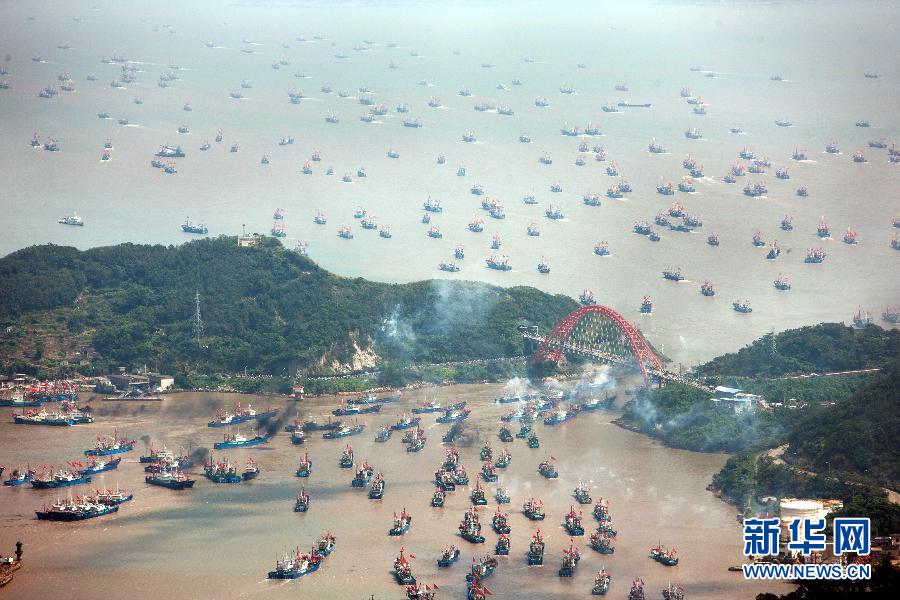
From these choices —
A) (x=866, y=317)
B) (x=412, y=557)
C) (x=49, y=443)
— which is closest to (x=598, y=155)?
(x=866, y=317)

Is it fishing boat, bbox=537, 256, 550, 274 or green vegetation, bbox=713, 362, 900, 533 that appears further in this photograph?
fishing boat, bbox=537, 256, 550, 274

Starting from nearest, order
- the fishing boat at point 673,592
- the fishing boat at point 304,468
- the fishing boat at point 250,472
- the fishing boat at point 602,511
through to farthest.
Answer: the fishing boat at point 673,592 < the fishing boat at point 602,511 < the fishing boat at point 250,472 < the fishing boat at point 304,468

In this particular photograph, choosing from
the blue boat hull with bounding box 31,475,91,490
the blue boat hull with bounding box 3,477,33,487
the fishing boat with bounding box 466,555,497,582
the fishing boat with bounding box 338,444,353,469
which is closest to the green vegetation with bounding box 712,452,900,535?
the fishing boat with bounding box 466,555,497,582

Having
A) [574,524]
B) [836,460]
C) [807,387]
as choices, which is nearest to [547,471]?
[574,524]

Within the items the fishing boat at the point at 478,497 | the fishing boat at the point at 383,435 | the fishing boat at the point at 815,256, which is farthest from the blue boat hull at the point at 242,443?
the fishing boat at the point at 815,256

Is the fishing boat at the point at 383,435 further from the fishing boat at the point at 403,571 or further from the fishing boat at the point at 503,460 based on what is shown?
the fishing boat at the point at 403,571

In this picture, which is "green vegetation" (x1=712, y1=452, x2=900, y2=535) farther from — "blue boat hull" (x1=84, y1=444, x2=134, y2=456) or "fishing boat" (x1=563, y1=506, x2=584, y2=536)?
"blue boat hull" (x1=84, y1=444, x2=134, y2=456)
